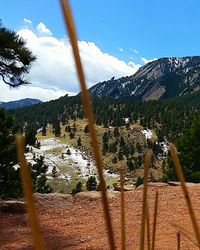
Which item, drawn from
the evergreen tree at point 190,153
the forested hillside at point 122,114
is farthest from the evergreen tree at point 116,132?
the evergreen tree at point 190,153

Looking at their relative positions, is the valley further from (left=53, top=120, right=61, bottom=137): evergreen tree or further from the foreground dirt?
the foreground dirt

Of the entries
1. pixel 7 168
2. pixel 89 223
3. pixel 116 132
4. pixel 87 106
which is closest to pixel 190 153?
pixel 7 168

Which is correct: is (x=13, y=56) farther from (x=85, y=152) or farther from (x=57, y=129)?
(x=57, y=129)

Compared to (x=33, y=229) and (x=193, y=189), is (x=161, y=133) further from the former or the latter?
(x=33, y=229)

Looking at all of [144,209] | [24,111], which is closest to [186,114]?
[24,111]

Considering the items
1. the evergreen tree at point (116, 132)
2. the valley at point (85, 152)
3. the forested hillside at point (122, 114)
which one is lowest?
the valley at point (85, 152)

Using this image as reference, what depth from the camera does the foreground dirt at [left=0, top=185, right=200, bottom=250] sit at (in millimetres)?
7707

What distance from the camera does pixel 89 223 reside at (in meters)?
9.46

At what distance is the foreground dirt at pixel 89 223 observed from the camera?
7707mm

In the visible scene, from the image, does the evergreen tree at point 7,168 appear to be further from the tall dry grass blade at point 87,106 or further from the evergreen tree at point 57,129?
the evergreen tree at point 57,129

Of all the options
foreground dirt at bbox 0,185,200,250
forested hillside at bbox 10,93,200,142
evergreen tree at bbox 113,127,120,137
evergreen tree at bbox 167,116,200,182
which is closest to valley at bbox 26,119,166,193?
evergreen tree at bbox 113,127,120,137

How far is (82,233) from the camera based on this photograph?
862 cm

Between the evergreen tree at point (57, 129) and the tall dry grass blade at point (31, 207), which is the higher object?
the evergreen tree at point (57, 129)

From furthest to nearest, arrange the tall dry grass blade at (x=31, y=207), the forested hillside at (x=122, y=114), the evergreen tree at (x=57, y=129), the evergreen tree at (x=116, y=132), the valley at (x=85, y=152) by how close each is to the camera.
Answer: the evergreen tree at (x=57, y=129) < the evergreen tree at (x=116, y=132) < the forested hillside at (x=122, y=114) < the valley at (x=85, y=152) < the tall dry grass blade at (x=31, y=207)
